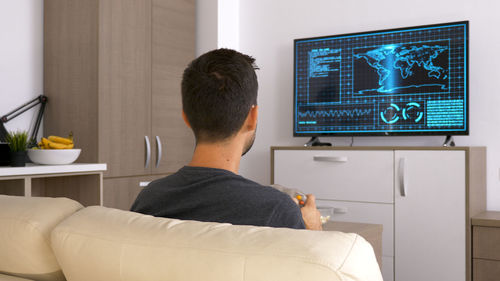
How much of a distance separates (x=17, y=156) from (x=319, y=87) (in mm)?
2222

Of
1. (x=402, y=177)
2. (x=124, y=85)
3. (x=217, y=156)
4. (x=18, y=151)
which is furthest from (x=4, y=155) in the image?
(x=402, y=177)

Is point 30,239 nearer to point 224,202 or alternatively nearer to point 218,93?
point 224,202

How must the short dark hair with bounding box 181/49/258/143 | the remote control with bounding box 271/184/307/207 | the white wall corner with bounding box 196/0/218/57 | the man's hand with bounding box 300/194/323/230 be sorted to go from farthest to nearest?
1. the white wall corner with bounding box 196/0/218/57
2. the remote control with bounding box 271/184/307/207
3. the man's hand with bounding box 300/194/323/230
4. the short dark hair with bounding box 181/49/258/143

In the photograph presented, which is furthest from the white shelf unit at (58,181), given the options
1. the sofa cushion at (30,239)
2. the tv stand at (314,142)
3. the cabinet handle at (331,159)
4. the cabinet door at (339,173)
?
the sofa cushion at (30,239)

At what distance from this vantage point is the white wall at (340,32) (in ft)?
11.7

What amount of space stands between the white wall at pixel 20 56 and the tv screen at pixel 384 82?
191 centimetres

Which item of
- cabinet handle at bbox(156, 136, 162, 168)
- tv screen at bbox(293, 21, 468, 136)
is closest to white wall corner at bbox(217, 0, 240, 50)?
tv screen at bbox(293, 21, 468, 136)

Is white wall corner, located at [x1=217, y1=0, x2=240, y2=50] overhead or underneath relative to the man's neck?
overhead

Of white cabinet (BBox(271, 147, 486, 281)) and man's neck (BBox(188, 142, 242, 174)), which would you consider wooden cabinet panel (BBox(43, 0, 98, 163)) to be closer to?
white cabinet (BBox(271, 147, 486, 281))

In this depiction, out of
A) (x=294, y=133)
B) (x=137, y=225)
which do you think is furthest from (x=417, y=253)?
(x=137, y=225)

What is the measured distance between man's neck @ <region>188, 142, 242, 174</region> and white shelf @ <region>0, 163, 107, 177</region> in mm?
1662

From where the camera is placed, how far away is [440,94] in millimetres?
3521

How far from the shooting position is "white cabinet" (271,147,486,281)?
3219mm

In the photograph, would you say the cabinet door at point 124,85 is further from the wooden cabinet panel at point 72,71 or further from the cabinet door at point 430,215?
the cabinet door at point 430,215
